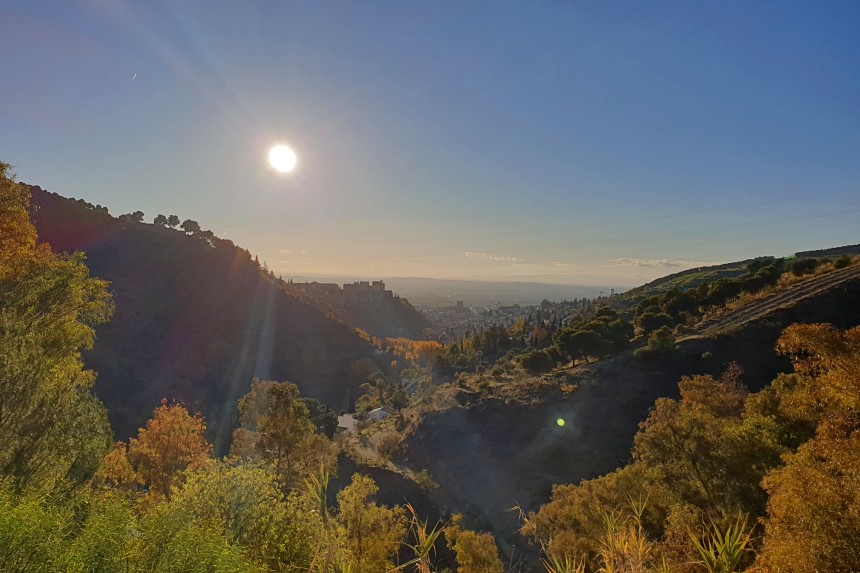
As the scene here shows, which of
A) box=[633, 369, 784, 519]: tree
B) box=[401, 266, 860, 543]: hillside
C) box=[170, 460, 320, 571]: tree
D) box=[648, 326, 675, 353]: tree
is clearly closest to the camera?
box=[170, 460, 320, 571]: tree

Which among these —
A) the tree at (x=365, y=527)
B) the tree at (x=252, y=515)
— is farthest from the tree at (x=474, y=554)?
the tree at (x=252, y=515)

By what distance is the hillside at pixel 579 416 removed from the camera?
119 ft

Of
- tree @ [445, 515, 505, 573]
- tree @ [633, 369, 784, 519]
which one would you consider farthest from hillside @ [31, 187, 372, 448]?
tree @ [633, 369, 784, 519]

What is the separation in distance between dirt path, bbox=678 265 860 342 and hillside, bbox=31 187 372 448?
69.6 metres

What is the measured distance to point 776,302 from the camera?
48.3 meters

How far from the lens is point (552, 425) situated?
41.4 metres

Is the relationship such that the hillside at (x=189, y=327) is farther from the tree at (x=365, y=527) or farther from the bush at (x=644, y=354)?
the bush at (x=644, y=354)

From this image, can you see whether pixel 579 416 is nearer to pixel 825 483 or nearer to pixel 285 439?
pixel 285 439

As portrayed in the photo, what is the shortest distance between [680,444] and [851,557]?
1057 centimetres

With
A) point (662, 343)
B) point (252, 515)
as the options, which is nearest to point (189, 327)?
point (252, 515)

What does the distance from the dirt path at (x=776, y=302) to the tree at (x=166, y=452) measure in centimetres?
5213

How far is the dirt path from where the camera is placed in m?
46.2

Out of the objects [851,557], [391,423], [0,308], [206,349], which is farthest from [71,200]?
[851,557]

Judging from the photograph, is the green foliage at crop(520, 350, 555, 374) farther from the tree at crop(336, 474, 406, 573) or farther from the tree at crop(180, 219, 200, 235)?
the tree at crop(180, 219, 200, 235)
